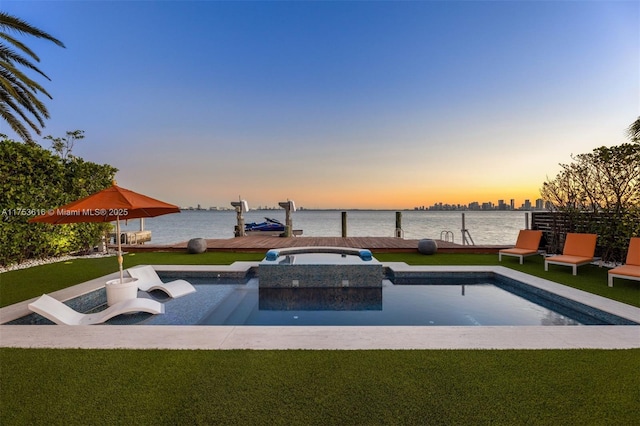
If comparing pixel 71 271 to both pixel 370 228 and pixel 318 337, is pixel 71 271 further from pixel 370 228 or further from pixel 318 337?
pixel 370 228

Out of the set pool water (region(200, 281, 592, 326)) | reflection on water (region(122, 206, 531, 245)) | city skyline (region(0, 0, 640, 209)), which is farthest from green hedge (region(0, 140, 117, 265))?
pool water (region(200, 281, 592, 326))

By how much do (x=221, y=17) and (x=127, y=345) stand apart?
12.3m

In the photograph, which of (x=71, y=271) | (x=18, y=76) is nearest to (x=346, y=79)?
(x=18, y=76)

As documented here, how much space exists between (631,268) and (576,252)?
1986 mm

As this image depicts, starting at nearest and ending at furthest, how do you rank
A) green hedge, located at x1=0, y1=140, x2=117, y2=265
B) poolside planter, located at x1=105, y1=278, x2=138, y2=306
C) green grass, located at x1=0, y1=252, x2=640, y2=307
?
poolside planter, located at x1=105, y1=278, x2=138, y2=306
green grass, located at x1=0, y1=252, x2=640, y2=307
green hedge, located at x1=0, y1=140, x2=117, y2=265

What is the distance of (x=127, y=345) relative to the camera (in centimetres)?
353

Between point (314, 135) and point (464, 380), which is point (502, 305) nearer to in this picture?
point (464, 380)

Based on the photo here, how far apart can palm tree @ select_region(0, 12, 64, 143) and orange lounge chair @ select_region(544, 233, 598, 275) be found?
13493mm

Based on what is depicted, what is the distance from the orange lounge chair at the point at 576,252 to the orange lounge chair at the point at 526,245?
894 mm

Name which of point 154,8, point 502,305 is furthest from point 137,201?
point 154,8

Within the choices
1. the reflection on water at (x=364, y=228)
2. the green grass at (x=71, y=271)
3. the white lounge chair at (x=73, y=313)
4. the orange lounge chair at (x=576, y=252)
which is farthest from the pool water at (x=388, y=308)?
the reflection on water at (x=364, y=228)

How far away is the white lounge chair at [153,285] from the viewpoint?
240 inches

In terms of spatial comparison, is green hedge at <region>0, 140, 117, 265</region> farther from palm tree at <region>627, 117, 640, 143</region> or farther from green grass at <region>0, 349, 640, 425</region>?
palm tree at <region>627, 117, 640, 143</region>

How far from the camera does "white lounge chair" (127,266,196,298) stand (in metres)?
6.10
